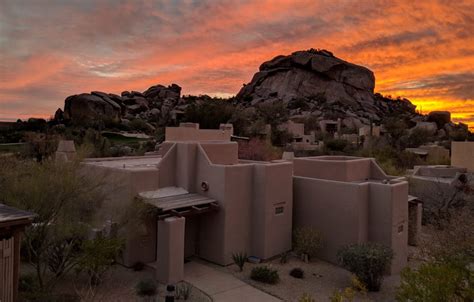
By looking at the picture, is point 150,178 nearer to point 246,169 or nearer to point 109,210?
point 109,210

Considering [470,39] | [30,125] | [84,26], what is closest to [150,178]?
[84,26]

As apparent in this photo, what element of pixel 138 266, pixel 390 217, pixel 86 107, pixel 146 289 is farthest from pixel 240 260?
pixel 86 107

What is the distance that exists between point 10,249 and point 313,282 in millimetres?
9539

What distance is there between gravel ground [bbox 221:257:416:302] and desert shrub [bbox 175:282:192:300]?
2.15m

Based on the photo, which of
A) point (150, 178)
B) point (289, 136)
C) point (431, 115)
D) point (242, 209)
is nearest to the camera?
point (150, 178)

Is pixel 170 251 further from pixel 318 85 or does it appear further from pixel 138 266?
pixel 318 85

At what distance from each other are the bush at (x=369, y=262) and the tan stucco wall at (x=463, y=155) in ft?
80.8

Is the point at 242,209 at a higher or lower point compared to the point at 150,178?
lower

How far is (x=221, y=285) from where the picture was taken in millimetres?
12469

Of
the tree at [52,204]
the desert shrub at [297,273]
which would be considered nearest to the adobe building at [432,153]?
the desert shrub at [297,273]

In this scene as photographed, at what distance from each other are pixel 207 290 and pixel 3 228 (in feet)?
21.2

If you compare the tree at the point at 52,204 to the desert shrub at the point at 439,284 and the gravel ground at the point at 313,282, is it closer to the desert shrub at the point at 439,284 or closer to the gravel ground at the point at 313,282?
the gravel ground at the point at 313,282

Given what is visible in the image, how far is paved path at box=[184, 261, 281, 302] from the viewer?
38.1 ft

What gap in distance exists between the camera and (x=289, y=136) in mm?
50219
